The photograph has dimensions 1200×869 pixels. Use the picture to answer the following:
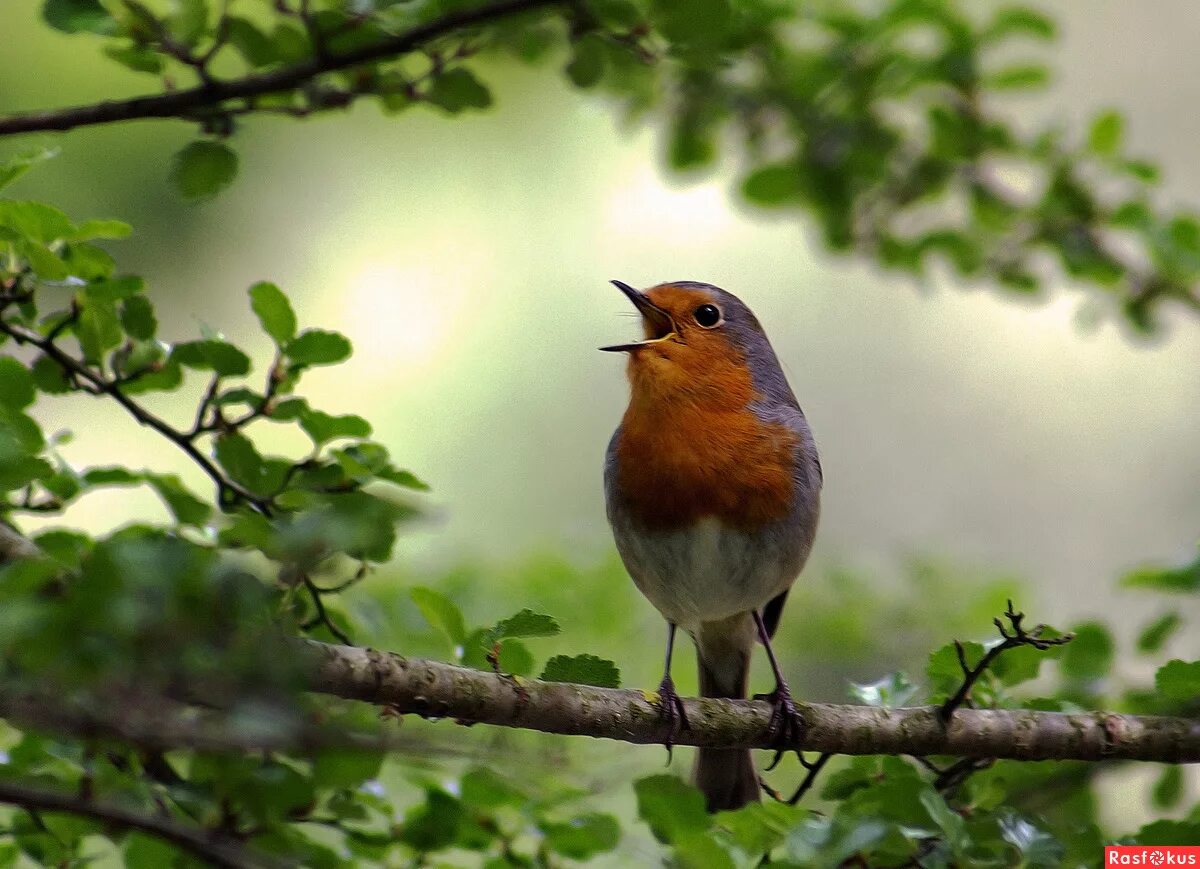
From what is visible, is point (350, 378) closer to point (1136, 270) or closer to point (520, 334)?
point (520, 334)

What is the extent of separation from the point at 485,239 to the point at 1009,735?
19.5ft

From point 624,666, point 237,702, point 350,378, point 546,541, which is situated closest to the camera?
point 237,702

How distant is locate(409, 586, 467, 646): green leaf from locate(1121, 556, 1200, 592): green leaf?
132cm

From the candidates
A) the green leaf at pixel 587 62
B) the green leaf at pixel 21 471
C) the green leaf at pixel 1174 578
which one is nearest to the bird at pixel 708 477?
the green leaf at pixel 587 62

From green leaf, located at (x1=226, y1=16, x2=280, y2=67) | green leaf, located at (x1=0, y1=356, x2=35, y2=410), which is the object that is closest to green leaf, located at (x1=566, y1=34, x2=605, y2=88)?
green leaf, located at (x1=226, y1=16, x2=280, y2=67)

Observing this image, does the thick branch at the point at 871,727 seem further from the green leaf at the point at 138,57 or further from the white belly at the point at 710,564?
the green leaf at the point at 138,57

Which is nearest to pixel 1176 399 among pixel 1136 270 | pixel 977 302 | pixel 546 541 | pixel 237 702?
pixel 977 302

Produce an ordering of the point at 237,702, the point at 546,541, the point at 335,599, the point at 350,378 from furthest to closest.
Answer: the point at 350,378, the point at 546,541, the point at 335,599, the point at 237,702

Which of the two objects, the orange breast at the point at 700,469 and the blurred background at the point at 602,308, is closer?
the orange breast at the point at 700,469

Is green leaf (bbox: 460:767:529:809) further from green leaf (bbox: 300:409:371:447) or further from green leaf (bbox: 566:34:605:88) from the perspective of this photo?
green leaf (bbox: 566:34:605:88)

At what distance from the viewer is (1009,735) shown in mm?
2441

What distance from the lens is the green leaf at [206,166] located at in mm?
2363

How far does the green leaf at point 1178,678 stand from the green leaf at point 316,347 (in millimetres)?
1562

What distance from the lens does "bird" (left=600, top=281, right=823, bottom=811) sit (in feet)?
10.4
